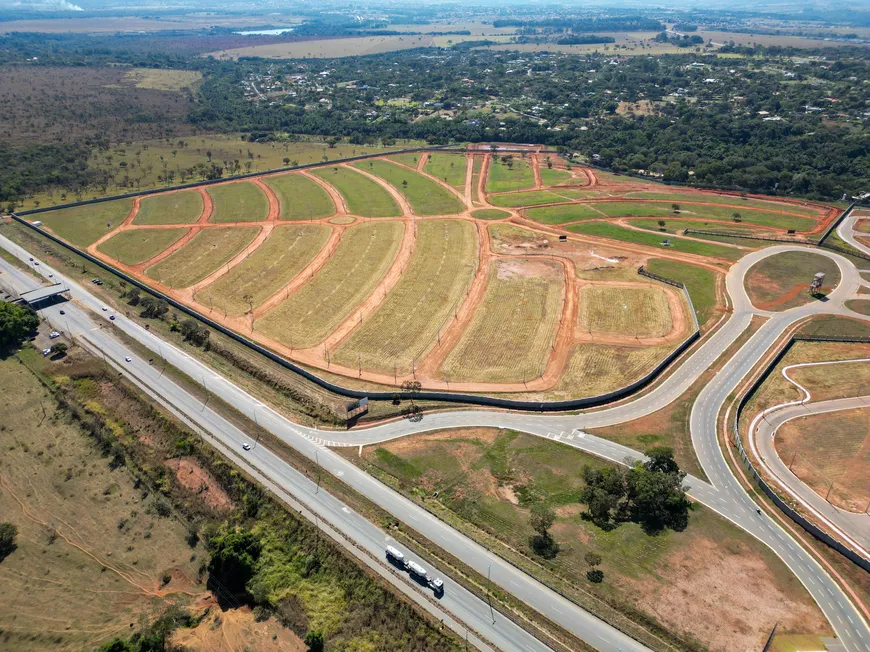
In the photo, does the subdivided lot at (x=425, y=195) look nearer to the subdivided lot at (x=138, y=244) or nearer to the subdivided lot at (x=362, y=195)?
the subdivided lot at (x=362, y=195)

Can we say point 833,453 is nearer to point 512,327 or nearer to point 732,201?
point 512,327

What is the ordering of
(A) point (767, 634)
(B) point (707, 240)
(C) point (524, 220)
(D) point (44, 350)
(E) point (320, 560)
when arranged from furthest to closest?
(C) point (524, 220) → (B) point (707, 240) → (D) point (44, 350) → (E) point (320, 560) → (A) point (767, 634)

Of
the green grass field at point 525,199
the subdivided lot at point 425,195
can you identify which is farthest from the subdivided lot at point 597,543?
the green grass field at point 525,199

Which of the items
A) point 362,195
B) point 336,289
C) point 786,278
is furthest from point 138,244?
point 786,278

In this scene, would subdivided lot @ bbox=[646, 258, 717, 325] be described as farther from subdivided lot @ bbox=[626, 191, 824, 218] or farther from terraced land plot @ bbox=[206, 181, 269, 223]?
terraced land plot @ bbox=[206, 181, 269, 223]

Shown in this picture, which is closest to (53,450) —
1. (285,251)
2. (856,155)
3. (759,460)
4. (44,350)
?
(44,350)

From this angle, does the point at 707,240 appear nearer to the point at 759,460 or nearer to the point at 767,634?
the point at 759,460
